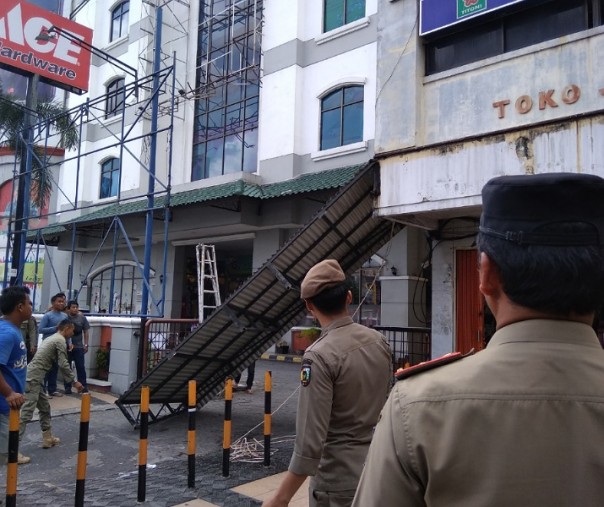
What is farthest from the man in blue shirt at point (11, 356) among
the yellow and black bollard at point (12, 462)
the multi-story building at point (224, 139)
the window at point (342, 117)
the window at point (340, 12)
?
the window at point (340, 12)

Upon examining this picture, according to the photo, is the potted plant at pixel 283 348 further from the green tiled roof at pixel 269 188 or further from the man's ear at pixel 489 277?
the man's ear at pixel 489 277

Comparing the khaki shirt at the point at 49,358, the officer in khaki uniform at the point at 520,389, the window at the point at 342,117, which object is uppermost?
the window at the point at 342,117

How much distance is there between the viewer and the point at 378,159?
26.7 ft

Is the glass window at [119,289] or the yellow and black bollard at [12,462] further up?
the glass window at [119,289]

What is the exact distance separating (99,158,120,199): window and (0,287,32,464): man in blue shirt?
16.2 metres

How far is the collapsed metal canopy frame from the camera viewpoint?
6.87 metres

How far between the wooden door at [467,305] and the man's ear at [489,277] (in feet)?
25.4

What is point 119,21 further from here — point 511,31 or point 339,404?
point 339,404

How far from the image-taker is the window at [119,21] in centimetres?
2147

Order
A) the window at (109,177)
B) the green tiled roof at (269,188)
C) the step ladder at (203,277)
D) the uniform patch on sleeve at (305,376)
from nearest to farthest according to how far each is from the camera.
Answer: the uniform patch on sleeve at (305,376) → the step ladder at (203,277) → the green tiled roof at (269,188) → the window at (109,177)

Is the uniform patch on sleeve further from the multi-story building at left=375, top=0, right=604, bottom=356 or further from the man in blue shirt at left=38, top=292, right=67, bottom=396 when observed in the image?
the man in blue shirt at left=38, top=292, right=67, bottom=396

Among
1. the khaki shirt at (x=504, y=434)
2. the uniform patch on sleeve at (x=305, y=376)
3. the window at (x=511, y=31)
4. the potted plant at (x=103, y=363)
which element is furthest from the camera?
the potted plant at (x=103, y=363)

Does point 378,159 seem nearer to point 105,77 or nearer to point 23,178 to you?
point 23,178

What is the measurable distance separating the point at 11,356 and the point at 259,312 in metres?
3.33
